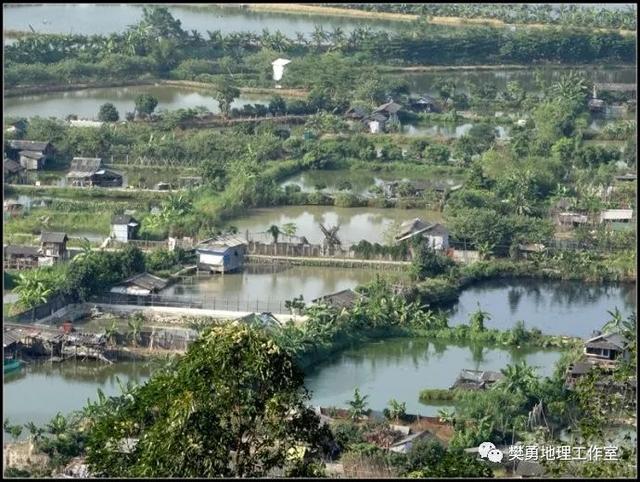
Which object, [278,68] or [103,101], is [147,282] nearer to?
[103,101]

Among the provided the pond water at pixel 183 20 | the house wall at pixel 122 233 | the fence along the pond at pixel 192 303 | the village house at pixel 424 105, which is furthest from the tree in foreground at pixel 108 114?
the pond water at pixel 183 20

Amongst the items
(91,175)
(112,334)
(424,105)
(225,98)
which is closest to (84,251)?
(112,334)

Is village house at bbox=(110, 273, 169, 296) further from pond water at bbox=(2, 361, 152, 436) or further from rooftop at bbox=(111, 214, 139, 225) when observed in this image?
rooftop at bbox=(111, 214, 139, 225)

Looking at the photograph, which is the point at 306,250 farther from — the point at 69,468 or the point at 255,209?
the point at 69,468

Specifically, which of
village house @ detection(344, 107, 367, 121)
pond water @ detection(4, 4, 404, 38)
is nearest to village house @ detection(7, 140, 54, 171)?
village house @ detection(344, 107, 367, 121)

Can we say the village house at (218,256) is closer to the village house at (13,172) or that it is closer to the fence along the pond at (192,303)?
the fence along the pond at (192,303)

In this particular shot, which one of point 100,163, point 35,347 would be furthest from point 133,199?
point 35,347

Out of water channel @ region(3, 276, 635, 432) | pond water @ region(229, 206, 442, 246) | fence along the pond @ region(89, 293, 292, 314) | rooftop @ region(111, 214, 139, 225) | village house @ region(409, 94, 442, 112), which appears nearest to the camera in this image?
water channel @ region(3, 276, 635, 432)
